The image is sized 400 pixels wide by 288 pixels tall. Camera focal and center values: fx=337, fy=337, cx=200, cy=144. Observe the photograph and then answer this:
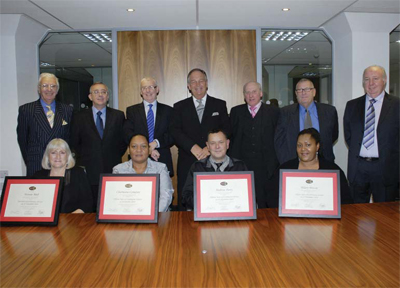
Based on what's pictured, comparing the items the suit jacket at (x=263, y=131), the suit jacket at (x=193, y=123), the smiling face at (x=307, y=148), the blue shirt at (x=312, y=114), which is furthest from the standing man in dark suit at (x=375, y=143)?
the suit jacket at (x=193, y=123)

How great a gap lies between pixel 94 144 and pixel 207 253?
2.28 metres

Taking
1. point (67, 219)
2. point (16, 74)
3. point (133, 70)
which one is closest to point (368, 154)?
point (67, 219)

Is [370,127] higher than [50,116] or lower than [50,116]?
lower

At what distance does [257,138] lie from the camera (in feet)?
10.9

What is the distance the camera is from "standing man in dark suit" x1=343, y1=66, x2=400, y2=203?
3.04 m

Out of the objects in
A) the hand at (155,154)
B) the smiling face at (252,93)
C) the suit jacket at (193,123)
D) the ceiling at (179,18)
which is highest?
the ceiling at (179,18)

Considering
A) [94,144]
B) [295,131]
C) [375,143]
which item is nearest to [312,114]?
[295,131]

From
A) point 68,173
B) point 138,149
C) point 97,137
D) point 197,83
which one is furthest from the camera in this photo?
point 197,83

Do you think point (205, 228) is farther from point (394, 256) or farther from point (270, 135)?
point (270, 135)

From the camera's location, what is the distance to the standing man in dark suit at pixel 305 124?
3.31 metres

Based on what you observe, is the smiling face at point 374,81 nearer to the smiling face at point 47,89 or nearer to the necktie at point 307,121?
the necktie at point 307,121

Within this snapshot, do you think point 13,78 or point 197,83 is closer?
point 197,83

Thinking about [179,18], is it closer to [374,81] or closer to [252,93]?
[252,93]

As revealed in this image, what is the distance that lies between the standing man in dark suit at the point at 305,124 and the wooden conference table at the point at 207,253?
161cm
